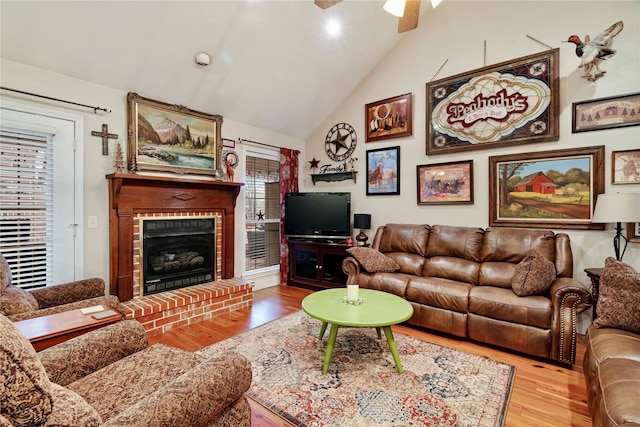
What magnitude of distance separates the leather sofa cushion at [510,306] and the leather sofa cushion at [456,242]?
1.95ft

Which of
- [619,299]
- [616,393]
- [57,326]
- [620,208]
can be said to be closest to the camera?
[616,393]

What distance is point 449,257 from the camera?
3584mm

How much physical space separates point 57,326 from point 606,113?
188 inches

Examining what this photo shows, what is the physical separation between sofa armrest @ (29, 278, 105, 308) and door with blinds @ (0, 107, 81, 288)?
534 mm

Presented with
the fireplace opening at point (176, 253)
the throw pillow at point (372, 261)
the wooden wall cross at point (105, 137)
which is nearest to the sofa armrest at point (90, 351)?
the fireplace opening at point (176, 253)

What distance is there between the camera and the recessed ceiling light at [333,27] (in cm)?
361

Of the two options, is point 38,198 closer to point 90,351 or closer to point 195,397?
point 90,351

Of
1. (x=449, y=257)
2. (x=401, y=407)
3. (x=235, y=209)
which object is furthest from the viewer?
(x=235, y=209)

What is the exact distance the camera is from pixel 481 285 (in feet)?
10.5

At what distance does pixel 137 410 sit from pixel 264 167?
13.8 feet

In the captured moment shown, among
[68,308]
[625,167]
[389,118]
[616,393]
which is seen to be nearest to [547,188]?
[625,167]

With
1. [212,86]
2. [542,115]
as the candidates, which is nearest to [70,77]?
[212,86]

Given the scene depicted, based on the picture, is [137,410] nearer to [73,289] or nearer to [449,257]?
[73,289]

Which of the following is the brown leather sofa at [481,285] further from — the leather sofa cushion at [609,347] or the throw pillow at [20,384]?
the throw pillow at [20,384]
